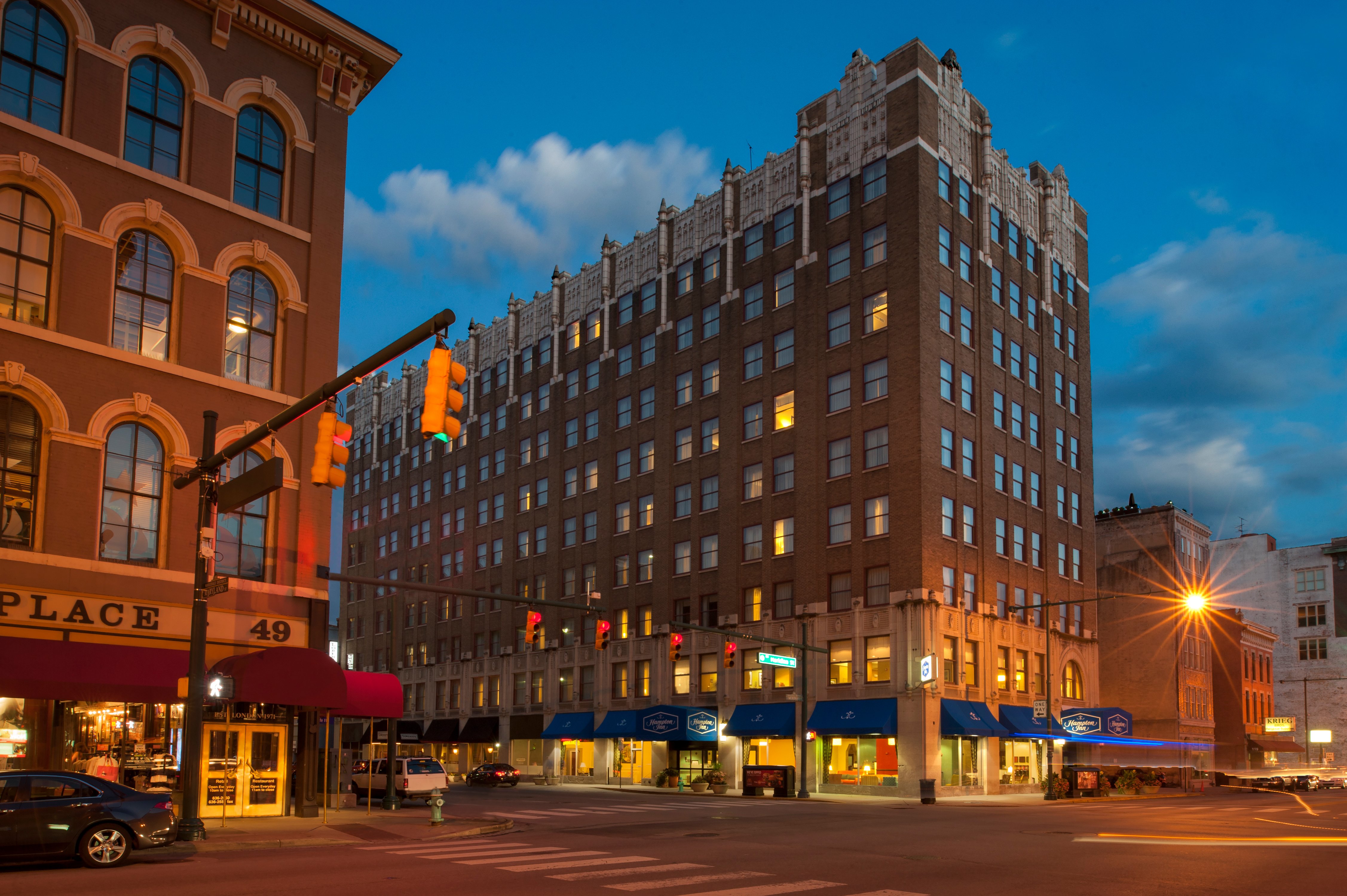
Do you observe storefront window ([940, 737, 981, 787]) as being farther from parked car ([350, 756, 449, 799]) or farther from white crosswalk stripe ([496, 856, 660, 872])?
white crosswalk stripe ([496, 856, 660, 872])

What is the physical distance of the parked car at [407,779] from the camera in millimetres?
41594

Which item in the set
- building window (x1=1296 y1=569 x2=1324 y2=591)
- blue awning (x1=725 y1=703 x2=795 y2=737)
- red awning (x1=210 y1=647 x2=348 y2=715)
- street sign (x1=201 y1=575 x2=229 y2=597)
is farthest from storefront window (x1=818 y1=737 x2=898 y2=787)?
building window (x1=1296 y1=569 x2=1324 y2=591)

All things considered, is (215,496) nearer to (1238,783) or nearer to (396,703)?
(396,703)

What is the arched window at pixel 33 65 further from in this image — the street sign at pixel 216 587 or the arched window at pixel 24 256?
the street sign at pixel 216 587

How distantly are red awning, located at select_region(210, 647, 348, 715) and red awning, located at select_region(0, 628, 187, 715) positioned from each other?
3.55 ft

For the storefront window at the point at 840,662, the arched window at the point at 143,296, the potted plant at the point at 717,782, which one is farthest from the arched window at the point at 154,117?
the storefront window at the point at 840,662

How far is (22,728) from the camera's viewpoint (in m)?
24.0

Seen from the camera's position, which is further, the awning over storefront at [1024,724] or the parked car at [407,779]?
the awning over storefront at [1024,724]

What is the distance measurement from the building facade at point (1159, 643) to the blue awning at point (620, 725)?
27375mm

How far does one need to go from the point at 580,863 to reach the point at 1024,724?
4025 centimetres

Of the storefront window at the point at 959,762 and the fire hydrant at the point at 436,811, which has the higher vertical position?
→ the fire hydrant at the point at 436,811

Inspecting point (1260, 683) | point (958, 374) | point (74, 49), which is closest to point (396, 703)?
point (74, 49)

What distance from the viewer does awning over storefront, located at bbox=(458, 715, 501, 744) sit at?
74.8 metres

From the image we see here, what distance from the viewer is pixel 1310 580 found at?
106 m
